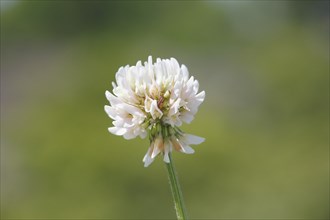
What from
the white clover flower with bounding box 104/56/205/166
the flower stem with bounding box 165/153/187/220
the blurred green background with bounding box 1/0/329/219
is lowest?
the blurred green background with bounding box 1/0/329/219

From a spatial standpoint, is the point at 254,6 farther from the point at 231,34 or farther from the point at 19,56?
the point at 19,56

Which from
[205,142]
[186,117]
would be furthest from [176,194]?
[205,142]

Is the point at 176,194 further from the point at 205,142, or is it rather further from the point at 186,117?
the point at 205,142

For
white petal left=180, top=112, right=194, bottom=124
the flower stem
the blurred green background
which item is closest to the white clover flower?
white petal left=180, top=112, right=194, bottom=124

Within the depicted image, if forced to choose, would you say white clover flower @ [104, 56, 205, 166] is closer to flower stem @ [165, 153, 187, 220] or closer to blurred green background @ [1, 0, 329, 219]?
flower stem @ [165, 153, 187, 220]

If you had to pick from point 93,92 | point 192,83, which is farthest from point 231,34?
point 192,83
